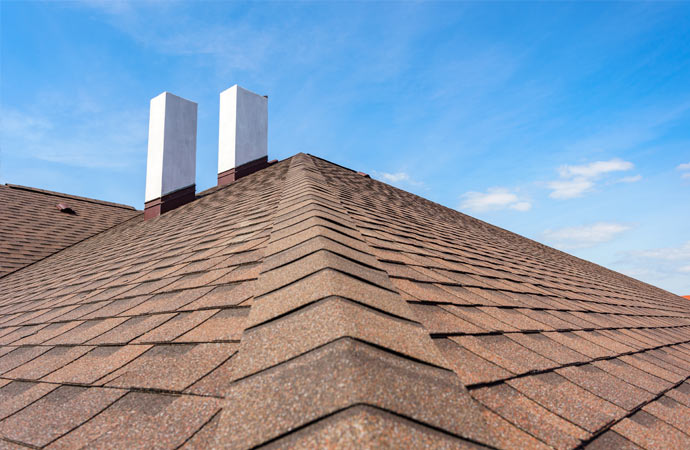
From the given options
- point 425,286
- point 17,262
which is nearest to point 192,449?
point 425,286

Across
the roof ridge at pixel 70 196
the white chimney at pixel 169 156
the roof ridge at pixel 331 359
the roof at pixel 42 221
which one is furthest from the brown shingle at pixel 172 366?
the roof ridge at pixel 70 196

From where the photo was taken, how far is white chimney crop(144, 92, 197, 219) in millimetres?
8320

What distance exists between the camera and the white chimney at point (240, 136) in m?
8.80

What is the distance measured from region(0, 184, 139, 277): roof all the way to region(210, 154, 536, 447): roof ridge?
888cm

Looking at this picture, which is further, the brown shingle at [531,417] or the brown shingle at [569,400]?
the brown shingle at [569,400]

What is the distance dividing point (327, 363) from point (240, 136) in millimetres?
8599

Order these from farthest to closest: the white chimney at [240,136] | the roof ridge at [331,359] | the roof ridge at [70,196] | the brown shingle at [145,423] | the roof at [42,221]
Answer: the roof ridge at [70,196]
the white chimney at [240,136]
the roof at [42,221]
the brown shingle at [145,423]
the roof ridge at [331,359]

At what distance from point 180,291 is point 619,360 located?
2571 mm

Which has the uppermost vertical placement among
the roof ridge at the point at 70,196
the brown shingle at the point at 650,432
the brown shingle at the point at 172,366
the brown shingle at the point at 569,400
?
the roof ridge at the point at 70,196

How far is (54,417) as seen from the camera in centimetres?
133

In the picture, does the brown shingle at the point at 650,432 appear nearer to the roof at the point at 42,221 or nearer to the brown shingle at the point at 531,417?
the brown shingle at the point at 531,417

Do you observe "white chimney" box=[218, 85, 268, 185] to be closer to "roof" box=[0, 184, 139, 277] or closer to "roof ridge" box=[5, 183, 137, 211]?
"roof" box=[0, 184, 139, 277]

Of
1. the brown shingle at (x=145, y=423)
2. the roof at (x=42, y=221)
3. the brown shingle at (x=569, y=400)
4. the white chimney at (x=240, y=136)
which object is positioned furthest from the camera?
the white chimney at (x=240, y=136)

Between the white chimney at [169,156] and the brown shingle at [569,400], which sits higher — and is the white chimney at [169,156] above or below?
above
